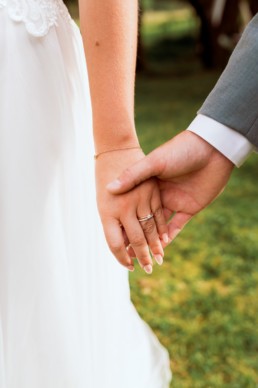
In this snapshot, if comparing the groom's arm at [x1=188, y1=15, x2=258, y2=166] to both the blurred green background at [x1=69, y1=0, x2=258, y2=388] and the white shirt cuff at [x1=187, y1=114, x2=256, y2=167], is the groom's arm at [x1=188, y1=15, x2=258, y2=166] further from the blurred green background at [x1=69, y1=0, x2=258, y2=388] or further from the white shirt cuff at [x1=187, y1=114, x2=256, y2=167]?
the blurred green background at [x1=69, y1=0, x2=258, y2=388]

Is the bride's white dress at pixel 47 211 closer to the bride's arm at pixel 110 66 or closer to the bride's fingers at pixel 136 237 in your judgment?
the bride's arm at pixel 110 66

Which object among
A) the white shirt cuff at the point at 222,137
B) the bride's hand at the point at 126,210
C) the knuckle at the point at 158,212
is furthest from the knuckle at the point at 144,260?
the white shirt cuff at the point at 222,137

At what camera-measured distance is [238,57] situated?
5.58 feet

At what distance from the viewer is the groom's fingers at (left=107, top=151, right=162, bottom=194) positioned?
1657 millimetres

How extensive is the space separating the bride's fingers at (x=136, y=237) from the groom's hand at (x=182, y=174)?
0.09m

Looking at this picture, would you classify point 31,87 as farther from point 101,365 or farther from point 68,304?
point 101,365

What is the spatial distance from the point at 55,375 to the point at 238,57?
101 cm

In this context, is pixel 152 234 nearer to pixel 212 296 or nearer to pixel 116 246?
pixel 116 246

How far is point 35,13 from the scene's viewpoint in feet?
5.46

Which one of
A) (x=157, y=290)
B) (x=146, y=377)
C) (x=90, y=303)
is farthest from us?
(x=157, y=290)

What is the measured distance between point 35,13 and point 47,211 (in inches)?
20.4

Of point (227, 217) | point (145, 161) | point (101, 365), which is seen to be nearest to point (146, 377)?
point (101, 365)

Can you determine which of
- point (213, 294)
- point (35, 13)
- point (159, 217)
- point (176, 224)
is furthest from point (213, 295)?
point (35, 13)

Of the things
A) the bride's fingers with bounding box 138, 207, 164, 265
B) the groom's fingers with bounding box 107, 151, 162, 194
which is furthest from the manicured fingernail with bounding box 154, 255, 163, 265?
the groom's fingers with bounding box 107, 151, 162, 194
